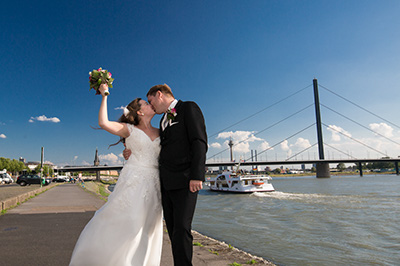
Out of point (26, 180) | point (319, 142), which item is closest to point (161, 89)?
point (26, 180)

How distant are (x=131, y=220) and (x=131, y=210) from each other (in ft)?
0.25

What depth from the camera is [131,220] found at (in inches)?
85.9

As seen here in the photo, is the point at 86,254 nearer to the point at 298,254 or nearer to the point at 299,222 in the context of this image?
the point at 298,254

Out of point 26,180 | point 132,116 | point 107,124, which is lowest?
point 26,180

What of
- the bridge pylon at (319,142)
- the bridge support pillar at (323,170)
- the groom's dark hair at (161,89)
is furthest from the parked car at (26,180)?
the bridge support pillar at (323,170)

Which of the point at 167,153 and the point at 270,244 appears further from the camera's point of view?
the point at 270,244

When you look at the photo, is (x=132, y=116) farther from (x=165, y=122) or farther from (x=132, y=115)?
(x=165, y=122)

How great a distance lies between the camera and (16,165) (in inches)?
2894

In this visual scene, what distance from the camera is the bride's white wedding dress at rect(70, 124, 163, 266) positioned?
6.78 feet

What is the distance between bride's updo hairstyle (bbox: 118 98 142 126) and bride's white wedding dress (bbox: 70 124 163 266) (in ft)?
0.23

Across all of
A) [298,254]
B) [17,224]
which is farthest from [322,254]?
[17,224]

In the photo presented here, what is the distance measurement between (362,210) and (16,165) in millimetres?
82242

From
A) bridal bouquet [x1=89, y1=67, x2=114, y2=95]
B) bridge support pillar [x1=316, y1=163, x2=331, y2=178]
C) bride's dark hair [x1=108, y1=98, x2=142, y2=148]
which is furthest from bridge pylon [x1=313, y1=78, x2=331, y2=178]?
bridal bouquet [x1=89, y1=67, x2=114, y2=95]

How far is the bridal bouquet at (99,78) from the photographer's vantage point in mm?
2326
